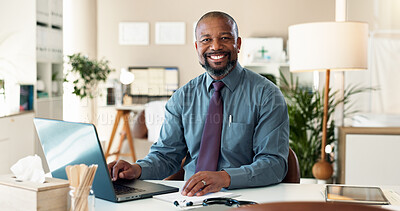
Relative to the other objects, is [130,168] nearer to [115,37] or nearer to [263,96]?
[263,96]

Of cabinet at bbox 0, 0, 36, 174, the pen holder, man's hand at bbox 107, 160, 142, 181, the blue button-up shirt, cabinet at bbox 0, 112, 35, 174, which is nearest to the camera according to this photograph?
the pen holder

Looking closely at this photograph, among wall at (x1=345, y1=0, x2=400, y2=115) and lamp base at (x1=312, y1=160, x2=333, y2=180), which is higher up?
wall at (x1=345, y1=0, x2=400, y2=115)

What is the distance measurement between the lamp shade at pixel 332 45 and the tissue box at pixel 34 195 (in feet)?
7.93

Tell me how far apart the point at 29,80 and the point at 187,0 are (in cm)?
397

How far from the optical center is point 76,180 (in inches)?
42.3

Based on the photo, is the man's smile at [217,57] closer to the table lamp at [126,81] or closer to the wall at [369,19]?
the wall at [369,19]

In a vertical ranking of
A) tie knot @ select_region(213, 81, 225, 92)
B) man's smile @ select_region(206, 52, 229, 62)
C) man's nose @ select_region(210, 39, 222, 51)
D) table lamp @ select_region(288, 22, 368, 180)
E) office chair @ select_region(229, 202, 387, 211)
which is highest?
table lamp @ select_region(288, 22, 368, 180)

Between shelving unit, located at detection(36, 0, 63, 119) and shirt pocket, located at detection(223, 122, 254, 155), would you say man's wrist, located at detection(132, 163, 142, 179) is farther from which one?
shelving unit, located at detection(36, 0, 63, 119)

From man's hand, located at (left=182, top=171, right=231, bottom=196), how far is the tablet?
320 millimetres

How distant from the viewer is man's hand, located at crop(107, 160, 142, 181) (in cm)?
164

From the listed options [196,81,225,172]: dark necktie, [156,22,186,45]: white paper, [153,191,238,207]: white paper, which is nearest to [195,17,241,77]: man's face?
[196,81,225,172]: dark necktie

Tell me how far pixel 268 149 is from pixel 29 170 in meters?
0.91

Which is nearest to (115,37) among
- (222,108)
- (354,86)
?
(354,86)

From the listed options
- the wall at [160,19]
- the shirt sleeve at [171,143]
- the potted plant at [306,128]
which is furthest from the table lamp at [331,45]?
the wall at [160,19]
